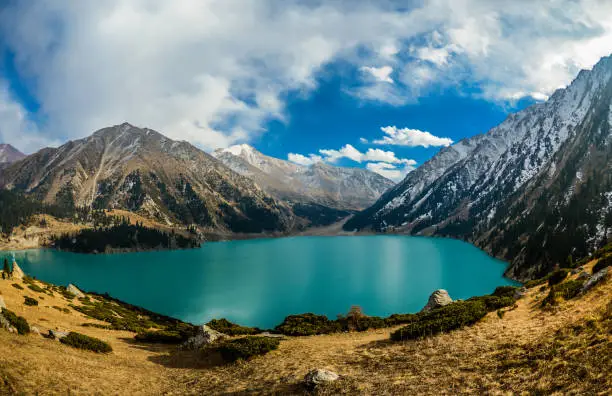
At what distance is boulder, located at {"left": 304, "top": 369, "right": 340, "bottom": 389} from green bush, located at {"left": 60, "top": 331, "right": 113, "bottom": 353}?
17.7 m

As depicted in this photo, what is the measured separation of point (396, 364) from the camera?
19234 millimetres

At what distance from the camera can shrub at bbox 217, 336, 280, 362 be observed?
25828 mm

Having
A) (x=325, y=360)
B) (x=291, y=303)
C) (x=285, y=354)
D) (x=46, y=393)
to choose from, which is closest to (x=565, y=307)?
(x=325, y=360)

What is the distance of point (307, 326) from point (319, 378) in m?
21.0

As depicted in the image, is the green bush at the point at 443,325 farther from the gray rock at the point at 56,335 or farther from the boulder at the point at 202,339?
the gray rock at the point at 56,335

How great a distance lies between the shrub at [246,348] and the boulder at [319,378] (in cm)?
881

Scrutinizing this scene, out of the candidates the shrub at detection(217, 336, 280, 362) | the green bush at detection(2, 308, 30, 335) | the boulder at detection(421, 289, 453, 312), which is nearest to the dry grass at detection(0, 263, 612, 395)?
the shrub at detection(217, 336, 280, 362)

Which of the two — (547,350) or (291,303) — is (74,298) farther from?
(547,350)

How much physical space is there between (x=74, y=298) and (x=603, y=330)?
63260 millimetres

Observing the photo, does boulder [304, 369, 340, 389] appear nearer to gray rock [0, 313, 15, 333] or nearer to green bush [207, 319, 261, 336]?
gray rock [0, 313, 15, 333]

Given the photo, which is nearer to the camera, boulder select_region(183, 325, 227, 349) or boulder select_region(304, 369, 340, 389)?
boulder select_region(304, 369, 340, 389)

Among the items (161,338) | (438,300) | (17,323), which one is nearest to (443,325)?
(438,300)

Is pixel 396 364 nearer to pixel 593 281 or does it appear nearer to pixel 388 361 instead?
pixel 388 361

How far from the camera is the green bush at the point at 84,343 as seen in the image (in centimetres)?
2569
